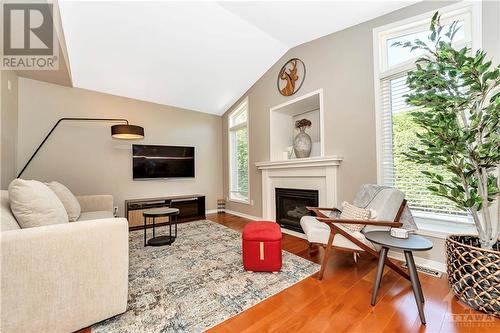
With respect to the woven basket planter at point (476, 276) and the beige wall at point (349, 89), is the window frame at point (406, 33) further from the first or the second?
the woven basket planter at point (476, 276)

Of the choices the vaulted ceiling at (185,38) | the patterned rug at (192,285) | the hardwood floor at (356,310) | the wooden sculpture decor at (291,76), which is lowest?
the hardwood floor at (356,310)

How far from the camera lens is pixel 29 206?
1396mm

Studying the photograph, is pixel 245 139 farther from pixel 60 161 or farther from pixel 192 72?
pixel 60 161

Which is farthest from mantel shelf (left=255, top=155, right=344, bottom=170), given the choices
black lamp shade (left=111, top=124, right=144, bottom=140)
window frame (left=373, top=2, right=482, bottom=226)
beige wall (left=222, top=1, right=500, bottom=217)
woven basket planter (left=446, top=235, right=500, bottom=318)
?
black lamp shade (left=111, top=124, right=144, bottom=140)

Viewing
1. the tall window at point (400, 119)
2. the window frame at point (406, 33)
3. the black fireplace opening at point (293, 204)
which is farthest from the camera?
the black fireplace opening at point (293, 204)

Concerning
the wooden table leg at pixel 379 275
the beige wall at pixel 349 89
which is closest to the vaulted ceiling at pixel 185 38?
the beige wall at pixel 349 89

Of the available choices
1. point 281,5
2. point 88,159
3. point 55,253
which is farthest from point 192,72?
point 55,253

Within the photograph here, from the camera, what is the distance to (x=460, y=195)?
1.50m

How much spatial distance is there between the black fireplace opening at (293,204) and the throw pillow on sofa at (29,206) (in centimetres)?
285

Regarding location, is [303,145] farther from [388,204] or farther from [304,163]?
[388,204]

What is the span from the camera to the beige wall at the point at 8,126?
262 centimetres

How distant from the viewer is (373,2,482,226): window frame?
184 cm

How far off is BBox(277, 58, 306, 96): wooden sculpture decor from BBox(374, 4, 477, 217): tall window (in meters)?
1.10

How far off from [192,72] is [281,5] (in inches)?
73.5
